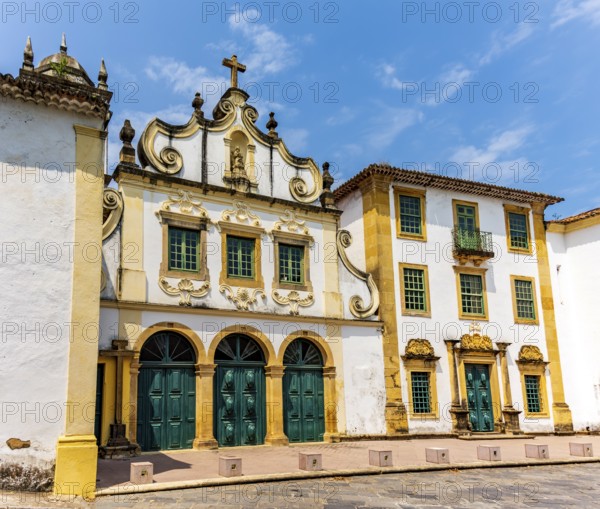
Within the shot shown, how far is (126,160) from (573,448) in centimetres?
1339

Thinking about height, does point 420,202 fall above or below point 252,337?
above

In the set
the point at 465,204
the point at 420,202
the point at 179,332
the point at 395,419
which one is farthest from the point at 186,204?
the point at 465,204

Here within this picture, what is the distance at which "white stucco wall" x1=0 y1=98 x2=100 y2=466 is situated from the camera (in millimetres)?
9789

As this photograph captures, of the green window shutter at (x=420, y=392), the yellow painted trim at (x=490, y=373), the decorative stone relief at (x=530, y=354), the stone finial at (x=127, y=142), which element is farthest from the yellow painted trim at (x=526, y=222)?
the stone finial at (x=127, y=142)

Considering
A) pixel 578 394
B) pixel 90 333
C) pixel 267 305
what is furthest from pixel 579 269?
pixel 90 333

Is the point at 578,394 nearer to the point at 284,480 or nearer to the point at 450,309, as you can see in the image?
the point at 450,309

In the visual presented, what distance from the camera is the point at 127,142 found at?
17.2 metres

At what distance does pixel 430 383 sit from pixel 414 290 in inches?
118

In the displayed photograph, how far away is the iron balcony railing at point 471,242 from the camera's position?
21906mm

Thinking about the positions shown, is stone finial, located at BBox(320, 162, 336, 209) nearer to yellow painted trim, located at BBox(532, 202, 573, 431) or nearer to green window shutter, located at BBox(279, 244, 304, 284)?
green window shutter, located at BBox(279, 244, 304, 284)

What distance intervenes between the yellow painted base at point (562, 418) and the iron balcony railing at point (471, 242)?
19.0ft

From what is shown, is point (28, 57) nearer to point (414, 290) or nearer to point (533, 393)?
point (414, 290)

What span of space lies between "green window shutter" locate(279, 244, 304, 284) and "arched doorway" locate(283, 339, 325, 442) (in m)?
1.80

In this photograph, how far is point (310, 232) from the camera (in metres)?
19.5
